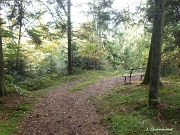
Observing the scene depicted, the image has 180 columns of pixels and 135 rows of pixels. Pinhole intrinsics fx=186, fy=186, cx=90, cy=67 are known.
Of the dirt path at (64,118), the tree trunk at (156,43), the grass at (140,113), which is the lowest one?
the dirt path at (64,118)

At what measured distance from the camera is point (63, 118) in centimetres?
692

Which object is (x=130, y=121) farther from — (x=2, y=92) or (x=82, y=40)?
(x=82, y=40)

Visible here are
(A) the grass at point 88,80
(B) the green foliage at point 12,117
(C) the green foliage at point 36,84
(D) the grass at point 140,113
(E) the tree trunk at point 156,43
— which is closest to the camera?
(D) the grass at point 140,113

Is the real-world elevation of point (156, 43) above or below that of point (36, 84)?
above

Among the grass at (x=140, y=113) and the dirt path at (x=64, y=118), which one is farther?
the dirt path at (x=64, y=118)

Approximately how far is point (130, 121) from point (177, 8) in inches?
218

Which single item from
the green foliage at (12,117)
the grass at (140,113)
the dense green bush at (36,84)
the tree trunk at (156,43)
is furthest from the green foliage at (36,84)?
the tree trunk at (156,43)

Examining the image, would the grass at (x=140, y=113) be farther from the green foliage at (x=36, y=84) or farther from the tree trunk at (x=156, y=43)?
the green foliage at (x=36, y=84)

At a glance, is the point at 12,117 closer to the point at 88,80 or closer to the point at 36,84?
the point at 36,84

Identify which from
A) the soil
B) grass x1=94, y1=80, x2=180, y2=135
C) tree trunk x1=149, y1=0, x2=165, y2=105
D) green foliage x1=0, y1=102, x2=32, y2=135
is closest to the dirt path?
the soil

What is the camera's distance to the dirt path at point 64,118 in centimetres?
583

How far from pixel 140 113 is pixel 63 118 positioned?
9.18 feet

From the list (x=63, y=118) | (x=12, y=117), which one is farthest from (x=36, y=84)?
(x=63, y=118)

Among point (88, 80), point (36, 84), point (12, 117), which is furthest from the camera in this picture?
point (88, 80)
